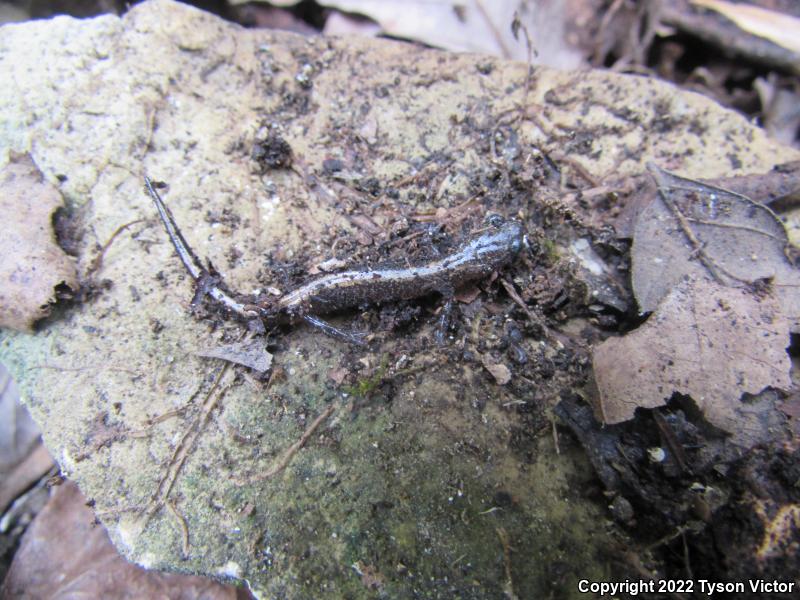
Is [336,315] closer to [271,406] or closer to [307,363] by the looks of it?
[307,363]

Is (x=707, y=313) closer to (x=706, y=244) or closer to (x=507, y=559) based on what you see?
(x=706, y=244)

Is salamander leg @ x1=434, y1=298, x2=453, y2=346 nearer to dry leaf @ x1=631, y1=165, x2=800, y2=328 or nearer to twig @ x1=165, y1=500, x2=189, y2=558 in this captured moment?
dry leaf @ x1=631, y1=165, x2=800, y2=328

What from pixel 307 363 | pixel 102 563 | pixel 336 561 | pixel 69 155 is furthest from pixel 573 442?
pixel 69 155

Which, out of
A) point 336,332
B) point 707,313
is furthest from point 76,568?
point 707,313

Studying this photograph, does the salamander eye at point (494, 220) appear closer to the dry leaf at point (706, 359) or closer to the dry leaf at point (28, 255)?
the dry leaf at point (706, 359)
